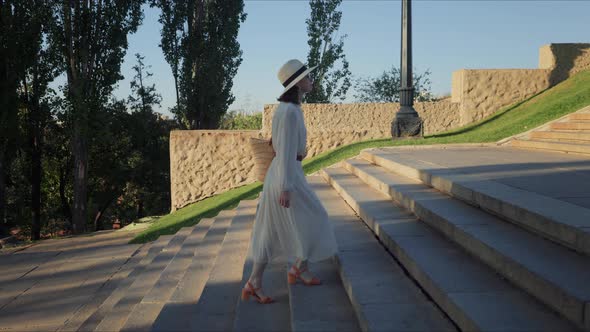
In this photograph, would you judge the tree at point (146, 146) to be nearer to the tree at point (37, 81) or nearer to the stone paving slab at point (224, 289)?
the tree at point (37, 81)

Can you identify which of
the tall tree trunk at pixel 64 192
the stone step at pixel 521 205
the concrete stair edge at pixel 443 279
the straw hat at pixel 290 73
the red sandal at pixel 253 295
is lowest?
the tall tree trunk at pixel 64 192

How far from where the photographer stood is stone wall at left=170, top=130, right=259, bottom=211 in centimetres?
1692

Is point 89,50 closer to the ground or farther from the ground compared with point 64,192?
farther from the ground

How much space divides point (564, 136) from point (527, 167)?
3.10 m

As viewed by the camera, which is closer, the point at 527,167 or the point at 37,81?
the point at 527,167

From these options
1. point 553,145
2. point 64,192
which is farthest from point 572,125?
point 64,192

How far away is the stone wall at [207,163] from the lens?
16.9 m

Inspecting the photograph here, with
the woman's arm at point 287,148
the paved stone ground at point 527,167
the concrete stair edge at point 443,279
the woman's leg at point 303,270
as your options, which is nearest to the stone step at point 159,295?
the woman's leg at point 303,270

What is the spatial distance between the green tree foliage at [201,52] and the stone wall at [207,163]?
4520 mm

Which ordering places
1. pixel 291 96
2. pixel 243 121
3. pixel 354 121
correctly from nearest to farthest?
pixel 291 96 < pixel 354 121 < pixel 243 121

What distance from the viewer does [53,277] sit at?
8648 mm

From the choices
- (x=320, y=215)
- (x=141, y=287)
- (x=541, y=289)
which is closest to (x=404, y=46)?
(x=141, y=287)

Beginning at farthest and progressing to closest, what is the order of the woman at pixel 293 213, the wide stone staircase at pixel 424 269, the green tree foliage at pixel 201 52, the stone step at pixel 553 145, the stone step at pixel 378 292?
the green tree foliage at pixel 201 52, the stone step at pixel 553 145, the woman at pixel 293 213, the stone step at pixel 378 292, the wide stone staircase at pixel 424 269

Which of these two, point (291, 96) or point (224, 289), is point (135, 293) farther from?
point (291, 96)
